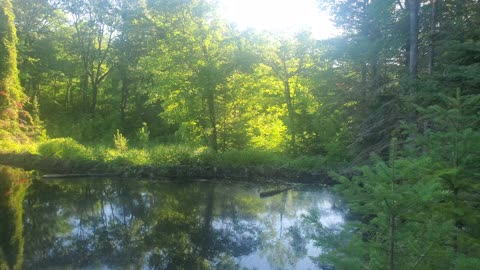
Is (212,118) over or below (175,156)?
over

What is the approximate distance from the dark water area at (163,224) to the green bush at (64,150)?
3052 millimetres

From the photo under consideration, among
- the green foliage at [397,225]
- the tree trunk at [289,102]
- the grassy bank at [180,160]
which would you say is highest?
the tree trunk at [289,102]

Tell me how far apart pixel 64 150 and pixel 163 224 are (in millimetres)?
11220

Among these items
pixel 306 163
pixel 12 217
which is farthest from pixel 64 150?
pixel 306 163

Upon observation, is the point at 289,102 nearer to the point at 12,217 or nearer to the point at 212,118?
the point at 212,118

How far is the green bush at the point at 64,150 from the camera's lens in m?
18.7

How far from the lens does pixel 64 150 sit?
62.6ft

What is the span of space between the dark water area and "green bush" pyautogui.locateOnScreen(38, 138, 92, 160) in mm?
3052

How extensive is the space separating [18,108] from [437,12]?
919 inches

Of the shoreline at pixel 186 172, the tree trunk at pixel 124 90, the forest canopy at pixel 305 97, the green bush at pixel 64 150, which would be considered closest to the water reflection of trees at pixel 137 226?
the shoreline at pixel 186 172

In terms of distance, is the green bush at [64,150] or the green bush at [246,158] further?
the green bush at [64,150]

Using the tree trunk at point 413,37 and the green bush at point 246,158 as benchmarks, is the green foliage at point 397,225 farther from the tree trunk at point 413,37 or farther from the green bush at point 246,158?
the green bush at point 246,158

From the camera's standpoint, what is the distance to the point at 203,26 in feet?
59.0

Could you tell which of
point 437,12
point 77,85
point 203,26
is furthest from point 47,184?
point 77,85
